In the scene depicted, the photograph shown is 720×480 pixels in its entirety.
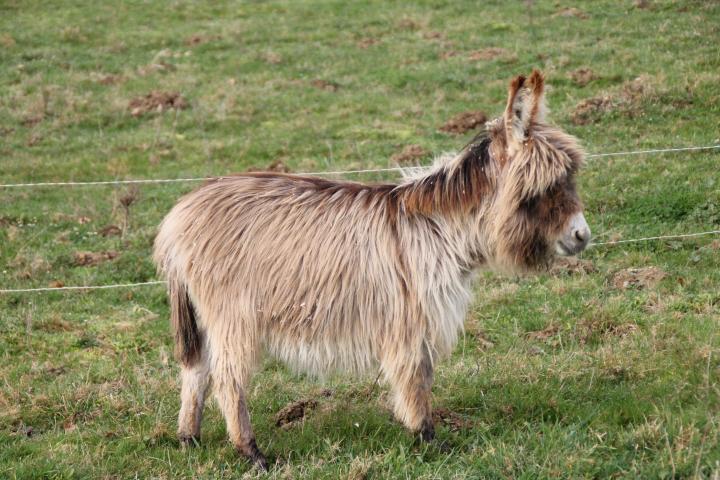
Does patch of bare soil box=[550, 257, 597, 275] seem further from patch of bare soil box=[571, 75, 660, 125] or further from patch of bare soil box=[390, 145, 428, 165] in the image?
patch of bare soil box=[571, 75, 660, 125]

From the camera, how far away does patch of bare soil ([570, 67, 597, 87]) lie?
14.6 metres

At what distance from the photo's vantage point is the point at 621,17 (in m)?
18.1

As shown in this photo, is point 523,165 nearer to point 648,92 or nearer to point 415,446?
point 415,446

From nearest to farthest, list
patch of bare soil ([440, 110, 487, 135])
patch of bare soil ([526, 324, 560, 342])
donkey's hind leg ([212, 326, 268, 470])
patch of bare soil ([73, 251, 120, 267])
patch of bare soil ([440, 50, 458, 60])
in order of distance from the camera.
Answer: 1. donkey's hind leg ([212, 326, 268, 470])
2. patch of bare soil ([526, 324, 560, 342])
3. patch of bare soil ([73, 251, 120, 267])
4. patch of bare soil ([440, 110, 487, 135])
5. patch of bare soil ([440, 50, 458, 60])

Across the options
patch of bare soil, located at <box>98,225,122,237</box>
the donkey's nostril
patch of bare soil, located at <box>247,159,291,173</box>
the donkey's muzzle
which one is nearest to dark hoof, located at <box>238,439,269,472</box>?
the donkey's muzzle

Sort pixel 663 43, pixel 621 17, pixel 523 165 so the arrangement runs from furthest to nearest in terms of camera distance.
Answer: pixel 621 17
pixel 663 43
pixel 523 165

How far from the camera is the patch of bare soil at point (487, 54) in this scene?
1712 cm

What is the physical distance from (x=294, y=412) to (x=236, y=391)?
939mm

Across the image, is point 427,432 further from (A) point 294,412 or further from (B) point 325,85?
(B) point 325,85

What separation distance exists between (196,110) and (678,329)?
1168 cm

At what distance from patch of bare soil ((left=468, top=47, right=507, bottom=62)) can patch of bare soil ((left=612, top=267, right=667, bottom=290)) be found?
9705 mm

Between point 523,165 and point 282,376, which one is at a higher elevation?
point 523,165

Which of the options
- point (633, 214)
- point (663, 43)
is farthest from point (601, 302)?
point (663, 43)

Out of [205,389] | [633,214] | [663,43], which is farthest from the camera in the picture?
[663,43]
